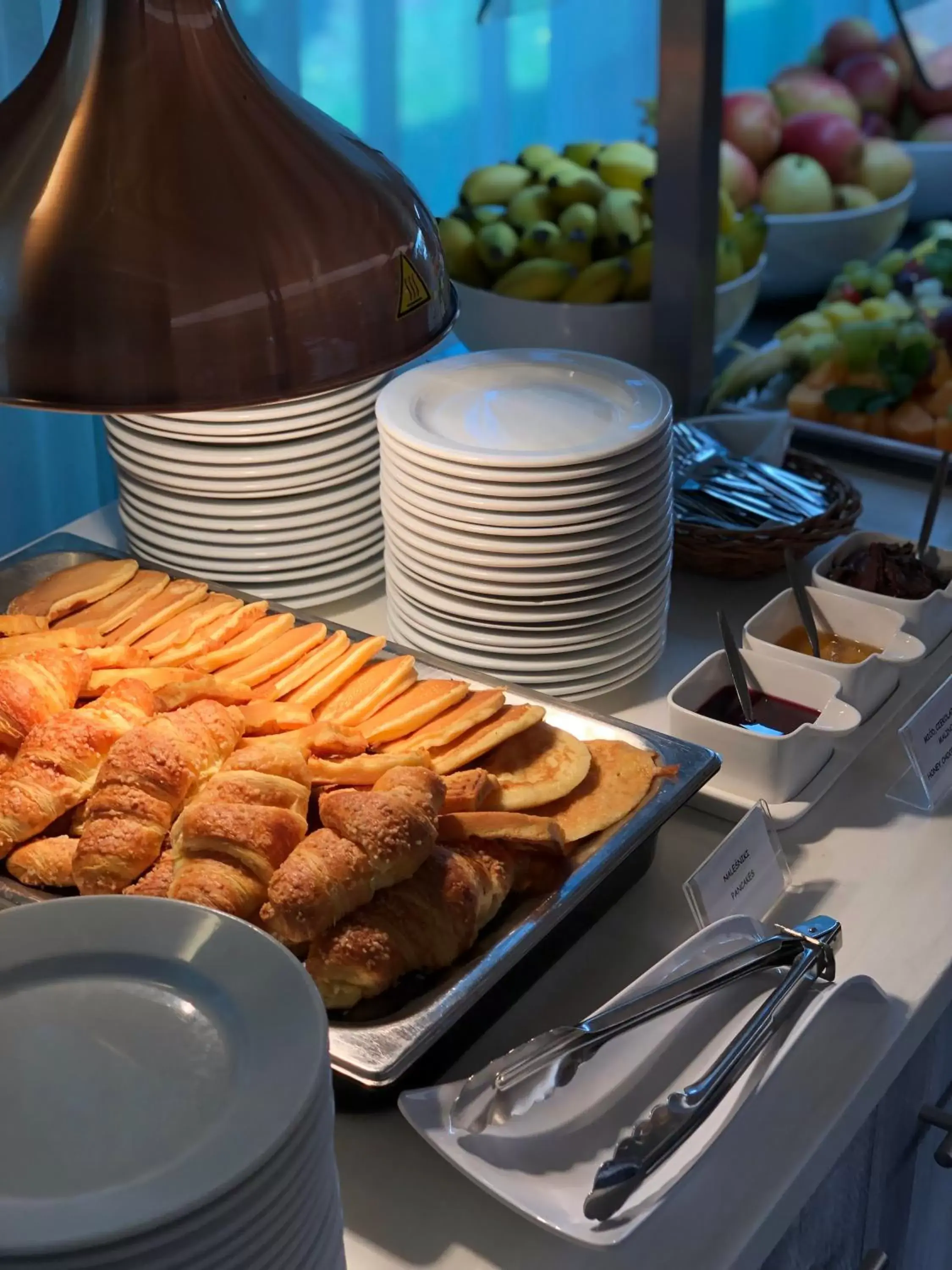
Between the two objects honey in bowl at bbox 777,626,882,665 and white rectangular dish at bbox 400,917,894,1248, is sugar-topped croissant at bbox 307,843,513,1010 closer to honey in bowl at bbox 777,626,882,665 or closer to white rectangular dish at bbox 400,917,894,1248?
white rectangular dish at bbox 400,917,894,1248

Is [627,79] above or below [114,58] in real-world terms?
below

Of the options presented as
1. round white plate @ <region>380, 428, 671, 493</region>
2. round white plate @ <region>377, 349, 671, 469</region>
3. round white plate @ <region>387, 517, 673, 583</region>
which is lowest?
round white plate @ <region>387, 517, 673, 583</region>

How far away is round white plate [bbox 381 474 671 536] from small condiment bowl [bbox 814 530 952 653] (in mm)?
221

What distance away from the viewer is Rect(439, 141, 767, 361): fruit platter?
1.69 m

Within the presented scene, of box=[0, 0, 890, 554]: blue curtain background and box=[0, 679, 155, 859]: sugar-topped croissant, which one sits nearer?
box=[0, 679, 155, 859]: sugar-topped croissant

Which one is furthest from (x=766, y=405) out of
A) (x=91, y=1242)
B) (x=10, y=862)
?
(x=91, y=1242)

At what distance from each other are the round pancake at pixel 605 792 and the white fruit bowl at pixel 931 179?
1.26 meters

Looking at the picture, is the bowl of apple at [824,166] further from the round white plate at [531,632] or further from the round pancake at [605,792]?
the round pancake at [605,792]

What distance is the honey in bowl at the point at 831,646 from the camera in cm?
129

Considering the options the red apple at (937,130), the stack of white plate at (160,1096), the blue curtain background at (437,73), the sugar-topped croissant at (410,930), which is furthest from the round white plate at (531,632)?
the red apple at (937,130)

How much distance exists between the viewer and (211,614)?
4.00 ft

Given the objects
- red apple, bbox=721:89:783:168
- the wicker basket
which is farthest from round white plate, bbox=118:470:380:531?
red apple, bbox=721:89:783:168

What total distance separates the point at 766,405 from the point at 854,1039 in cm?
101

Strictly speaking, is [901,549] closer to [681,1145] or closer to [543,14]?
[681,1145]
